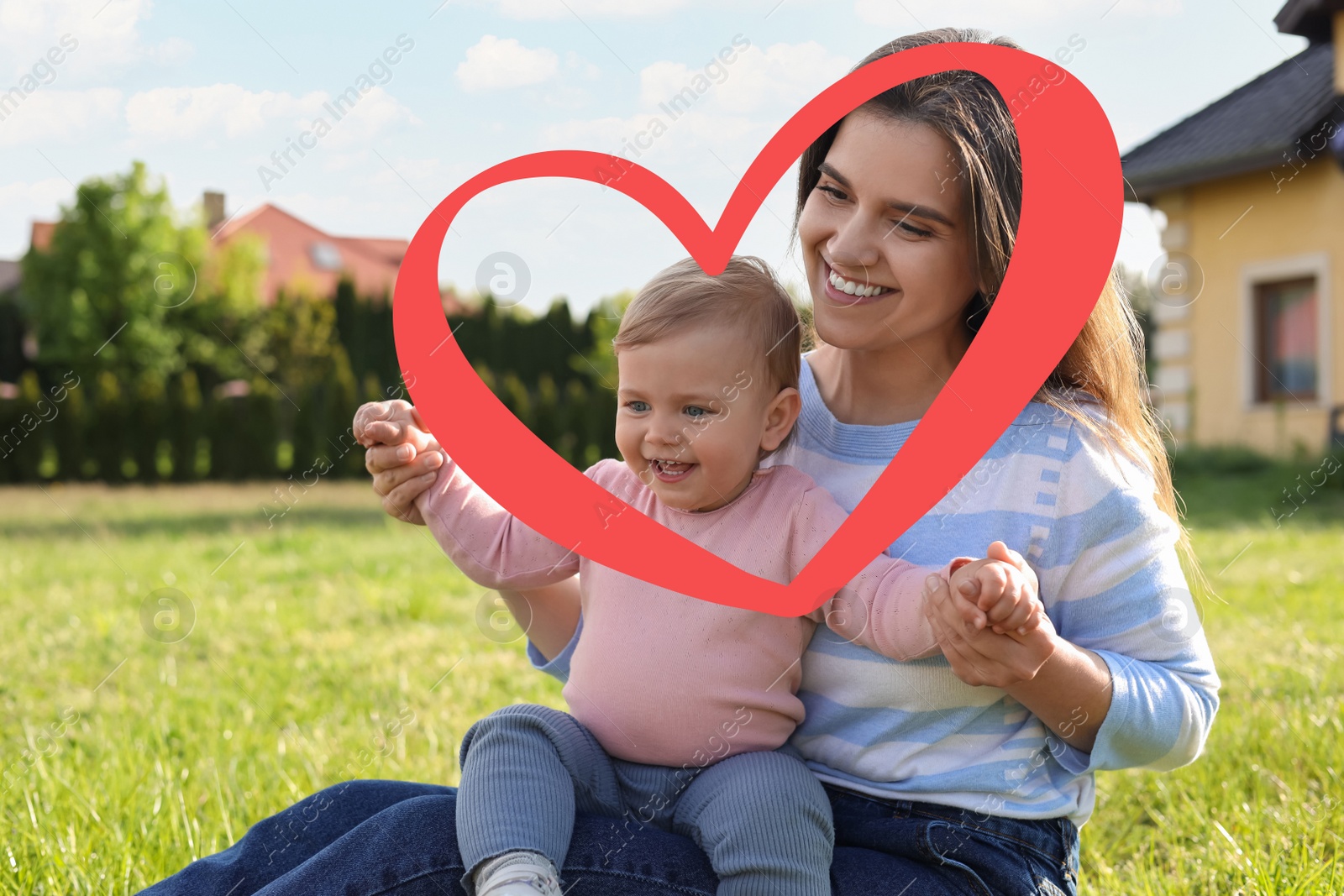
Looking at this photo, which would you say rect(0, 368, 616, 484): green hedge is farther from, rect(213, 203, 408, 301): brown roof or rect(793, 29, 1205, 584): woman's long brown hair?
rect(793, 29, 1205, 584): woman's long brown hair

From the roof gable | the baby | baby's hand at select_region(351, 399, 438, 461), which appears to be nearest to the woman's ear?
the baby

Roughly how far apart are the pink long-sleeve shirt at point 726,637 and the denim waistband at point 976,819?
146 millimetres

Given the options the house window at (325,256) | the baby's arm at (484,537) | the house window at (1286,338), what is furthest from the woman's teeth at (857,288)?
the house window at (325,256)

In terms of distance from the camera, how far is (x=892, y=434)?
1.86 metres

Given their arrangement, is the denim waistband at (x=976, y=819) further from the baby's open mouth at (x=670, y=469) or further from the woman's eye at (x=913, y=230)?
the woman's eye at (x=913, y=230)

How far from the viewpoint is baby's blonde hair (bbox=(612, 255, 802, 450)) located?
1.72 metres

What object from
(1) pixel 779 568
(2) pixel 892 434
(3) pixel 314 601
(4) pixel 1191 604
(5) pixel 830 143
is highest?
(5) pixel 830 143

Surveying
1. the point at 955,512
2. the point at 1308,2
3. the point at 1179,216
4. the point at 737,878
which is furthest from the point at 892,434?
the point at 1179,216

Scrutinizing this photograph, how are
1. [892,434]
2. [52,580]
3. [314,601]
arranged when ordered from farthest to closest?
[52,580], [314,601], [892,434]

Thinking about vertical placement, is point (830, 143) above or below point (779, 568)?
above

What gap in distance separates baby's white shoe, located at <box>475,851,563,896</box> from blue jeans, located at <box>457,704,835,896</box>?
0.05 feet

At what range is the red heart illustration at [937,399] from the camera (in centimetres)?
164

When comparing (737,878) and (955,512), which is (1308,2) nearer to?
(955,512)

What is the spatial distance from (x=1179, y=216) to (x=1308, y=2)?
12.4 ft
